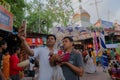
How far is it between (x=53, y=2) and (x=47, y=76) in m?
28.1

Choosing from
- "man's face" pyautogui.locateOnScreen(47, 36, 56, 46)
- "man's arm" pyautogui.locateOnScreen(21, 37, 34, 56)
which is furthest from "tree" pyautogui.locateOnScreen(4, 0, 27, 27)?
"man's arm" pyautogui.locateOnScreen(21, 37, 34, 56)

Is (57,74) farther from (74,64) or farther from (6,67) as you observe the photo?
(6,67)

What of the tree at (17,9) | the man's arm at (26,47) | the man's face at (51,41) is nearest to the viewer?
the man's arm at (26,47)

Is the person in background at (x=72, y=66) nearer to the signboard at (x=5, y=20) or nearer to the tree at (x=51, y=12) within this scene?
the signboard at (x=5, y=20)

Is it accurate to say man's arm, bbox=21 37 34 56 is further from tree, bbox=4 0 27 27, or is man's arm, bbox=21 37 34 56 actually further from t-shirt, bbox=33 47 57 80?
tree, bbox=4 0 27 27

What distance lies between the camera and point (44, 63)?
3754mm

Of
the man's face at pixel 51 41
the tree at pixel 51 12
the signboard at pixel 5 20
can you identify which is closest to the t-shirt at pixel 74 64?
the man's face at pixel 51 41

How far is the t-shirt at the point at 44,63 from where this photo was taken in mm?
3684

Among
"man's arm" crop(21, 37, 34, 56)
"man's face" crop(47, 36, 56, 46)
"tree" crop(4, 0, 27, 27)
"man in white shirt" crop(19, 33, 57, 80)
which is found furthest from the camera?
"tree" crop(4, 0, 27, 27)

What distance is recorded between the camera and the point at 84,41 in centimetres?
3191

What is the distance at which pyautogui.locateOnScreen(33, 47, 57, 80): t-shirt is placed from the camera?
3.68 m

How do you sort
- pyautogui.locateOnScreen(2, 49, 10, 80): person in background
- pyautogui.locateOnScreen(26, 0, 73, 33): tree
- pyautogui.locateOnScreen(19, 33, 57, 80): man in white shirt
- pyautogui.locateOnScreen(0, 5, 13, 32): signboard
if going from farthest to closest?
pyautogui.locateOnScreen(26, 0, 73, 33): tree
pyautogui.locateOnScreen(0, 5, 13, 32): signboard
pyautogui.locateOnScreen(2, 49, 10, 80): person in background
pyautogui.locateOnScreen(19, 33, 57, 80): man in white shirt

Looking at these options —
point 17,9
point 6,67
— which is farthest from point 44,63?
point 17,9

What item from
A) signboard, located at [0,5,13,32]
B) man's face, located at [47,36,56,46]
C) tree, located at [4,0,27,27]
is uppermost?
tree, located at [4,0,27,27]
